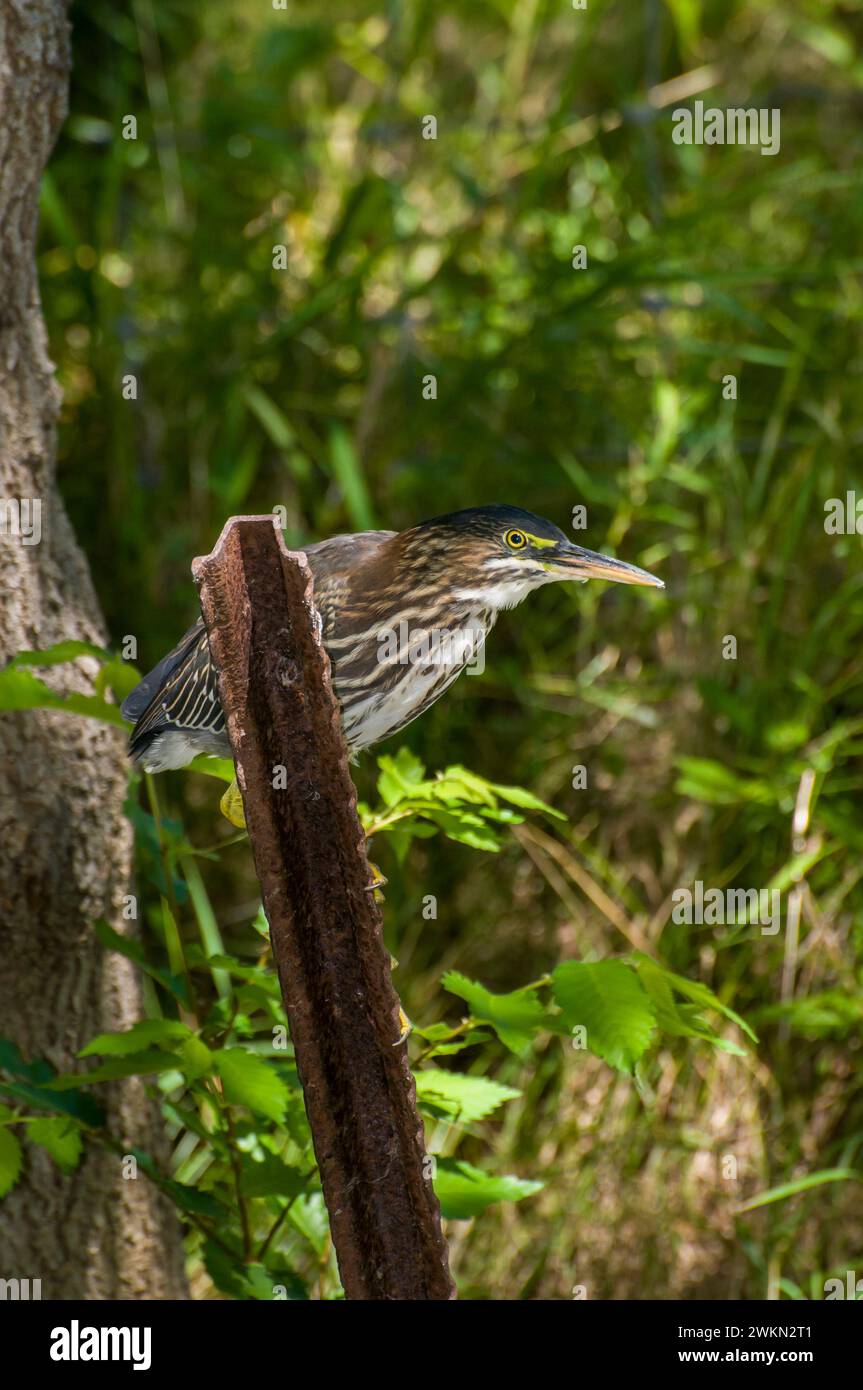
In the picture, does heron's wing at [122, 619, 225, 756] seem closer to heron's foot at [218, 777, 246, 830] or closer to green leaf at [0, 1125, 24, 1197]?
heron's foot at [218, 777, 246, 830]

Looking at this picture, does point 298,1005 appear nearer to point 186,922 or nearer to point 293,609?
point 293,609

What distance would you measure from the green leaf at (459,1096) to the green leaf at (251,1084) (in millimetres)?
273

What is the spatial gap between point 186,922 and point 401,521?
4.02 ft

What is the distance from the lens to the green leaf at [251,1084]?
208 centimetres

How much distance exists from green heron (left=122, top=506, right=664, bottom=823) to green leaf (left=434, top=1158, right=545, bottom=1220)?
2.30 feet

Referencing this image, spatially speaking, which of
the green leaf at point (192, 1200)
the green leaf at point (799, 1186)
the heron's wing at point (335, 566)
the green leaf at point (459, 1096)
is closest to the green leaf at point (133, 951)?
the green leaf at point (192, 1200)

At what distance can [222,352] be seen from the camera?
4.22 metres

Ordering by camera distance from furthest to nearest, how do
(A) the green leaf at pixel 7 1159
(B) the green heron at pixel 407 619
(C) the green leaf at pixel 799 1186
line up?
(C) the green leaf at pixel 799 1186 < (B) the green heron at pixel 407 619 < (A) the green leaf at pixel 7 1159

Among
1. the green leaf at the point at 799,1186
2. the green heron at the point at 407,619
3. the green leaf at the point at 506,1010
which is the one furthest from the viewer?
the green leaf at the point at 799,1186

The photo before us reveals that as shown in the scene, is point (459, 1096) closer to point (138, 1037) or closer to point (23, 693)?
point (138, 1037)

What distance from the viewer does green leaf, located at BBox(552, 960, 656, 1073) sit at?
6.16ft

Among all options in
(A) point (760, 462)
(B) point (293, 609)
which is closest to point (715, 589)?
(A) point (760, 462)

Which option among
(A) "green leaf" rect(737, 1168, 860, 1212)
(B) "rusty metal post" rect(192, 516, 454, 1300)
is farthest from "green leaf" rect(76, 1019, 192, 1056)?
(A) "green leaf" rect(737, 1168, 860, 1212)

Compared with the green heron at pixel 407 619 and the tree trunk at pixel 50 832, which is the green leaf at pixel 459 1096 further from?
the tree trunk at pixel 50 832
